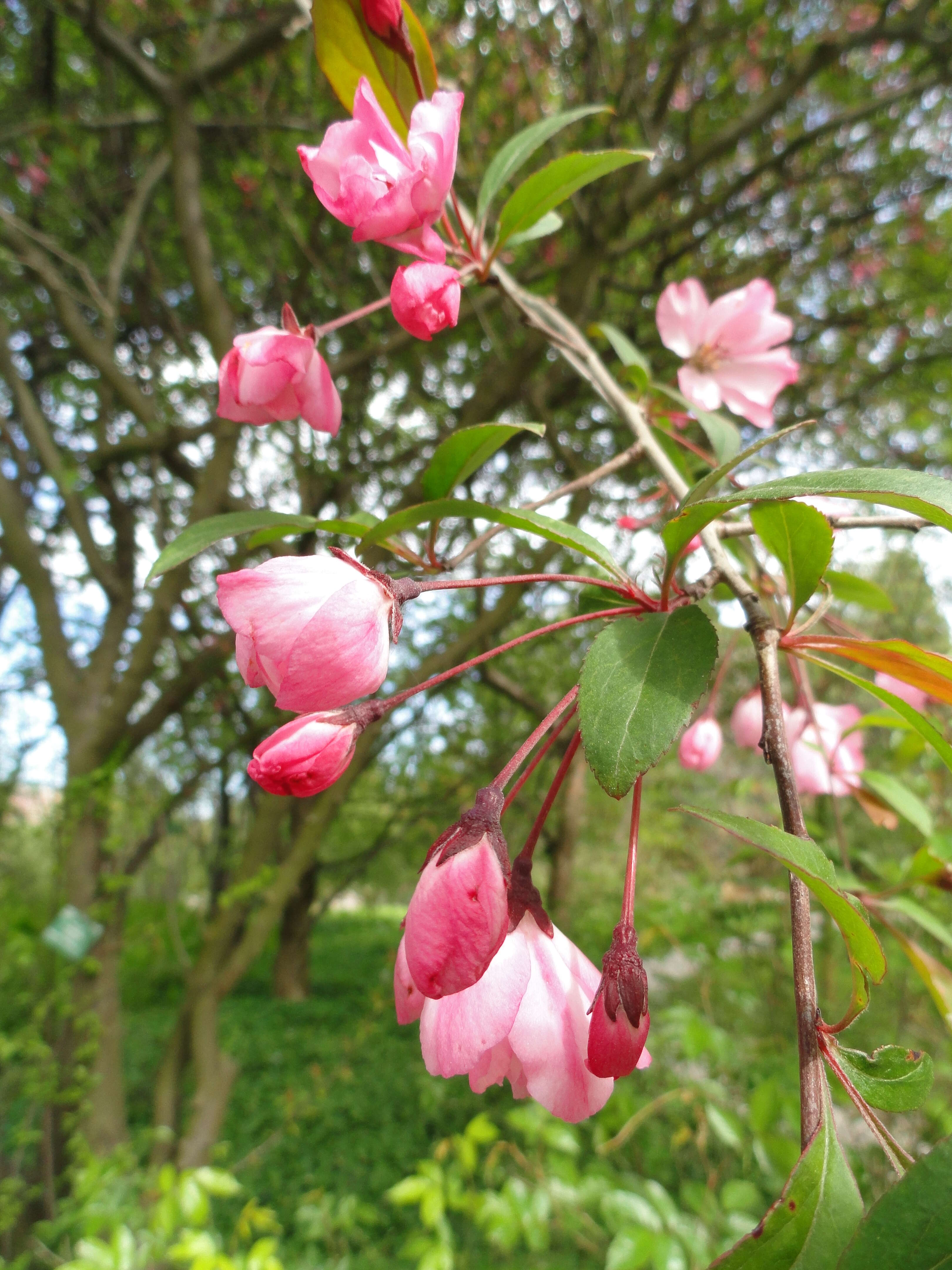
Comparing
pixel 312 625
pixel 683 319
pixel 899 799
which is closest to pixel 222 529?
pixel 312 625

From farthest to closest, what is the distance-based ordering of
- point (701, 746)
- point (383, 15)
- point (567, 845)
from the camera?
point (567, 845)
point (701, 746)
point (383, 15)

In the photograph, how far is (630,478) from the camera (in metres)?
2.00

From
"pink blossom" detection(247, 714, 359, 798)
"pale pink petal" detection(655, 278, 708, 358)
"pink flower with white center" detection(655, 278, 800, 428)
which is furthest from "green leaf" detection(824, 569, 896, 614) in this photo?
"pink blossom" detection(247, 714, 359, 798)

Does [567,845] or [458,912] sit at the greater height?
[458,912]

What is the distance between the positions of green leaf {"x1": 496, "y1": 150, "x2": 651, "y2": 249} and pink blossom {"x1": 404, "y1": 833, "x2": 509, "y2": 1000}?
47cm

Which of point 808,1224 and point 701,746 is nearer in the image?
point 808,1224

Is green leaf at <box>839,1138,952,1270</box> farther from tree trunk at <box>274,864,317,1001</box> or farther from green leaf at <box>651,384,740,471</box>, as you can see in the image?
tree trunk at <box>274,864,317,1001</box>

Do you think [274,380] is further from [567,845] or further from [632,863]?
A: [567,845]

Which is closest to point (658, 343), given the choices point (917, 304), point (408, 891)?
point (917, 304)

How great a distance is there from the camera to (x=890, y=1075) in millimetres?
296

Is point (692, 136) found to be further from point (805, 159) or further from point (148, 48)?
point (148, 48)

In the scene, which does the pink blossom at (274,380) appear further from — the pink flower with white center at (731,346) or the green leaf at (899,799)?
the green leaf at (899,799)

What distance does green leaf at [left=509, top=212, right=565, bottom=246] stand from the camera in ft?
1.89

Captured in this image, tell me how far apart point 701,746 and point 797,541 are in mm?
412
